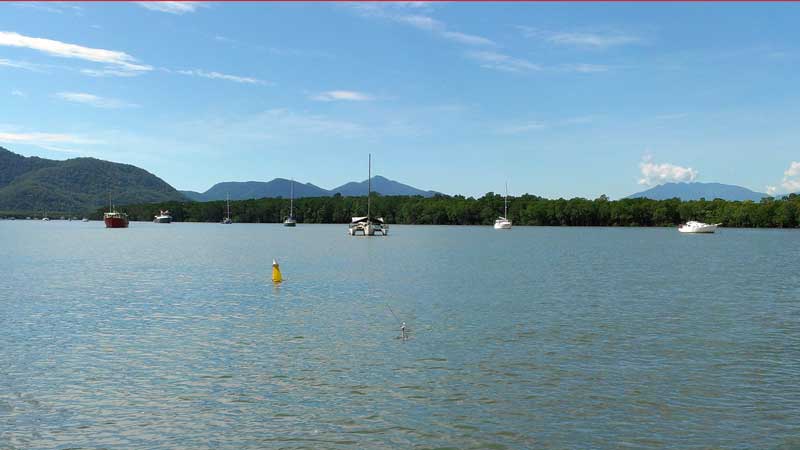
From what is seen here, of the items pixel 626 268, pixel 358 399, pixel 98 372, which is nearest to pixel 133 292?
pixel 98 372

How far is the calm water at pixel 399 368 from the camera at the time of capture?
15875 mm

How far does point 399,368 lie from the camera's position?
73.5ft

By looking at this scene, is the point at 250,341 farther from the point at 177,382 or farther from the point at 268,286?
the point at 268,286

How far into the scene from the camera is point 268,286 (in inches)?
1962

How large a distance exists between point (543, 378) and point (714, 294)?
94.4ft

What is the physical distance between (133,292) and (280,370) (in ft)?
87.8

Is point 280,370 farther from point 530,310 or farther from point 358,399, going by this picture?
point 530,310

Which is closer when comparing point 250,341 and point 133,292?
point 250,341

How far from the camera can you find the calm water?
52.1ft

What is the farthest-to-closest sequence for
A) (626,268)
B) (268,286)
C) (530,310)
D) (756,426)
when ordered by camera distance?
(626,268) → (268,286) → (530,310) → (756,426)

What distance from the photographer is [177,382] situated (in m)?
20.4

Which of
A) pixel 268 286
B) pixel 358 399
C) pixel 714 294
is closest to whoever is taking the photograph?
pixel 358 399

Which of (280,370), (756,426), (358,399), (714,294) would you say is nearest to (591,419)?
(756,426)

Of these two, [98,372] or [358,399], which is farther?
[98,372]
